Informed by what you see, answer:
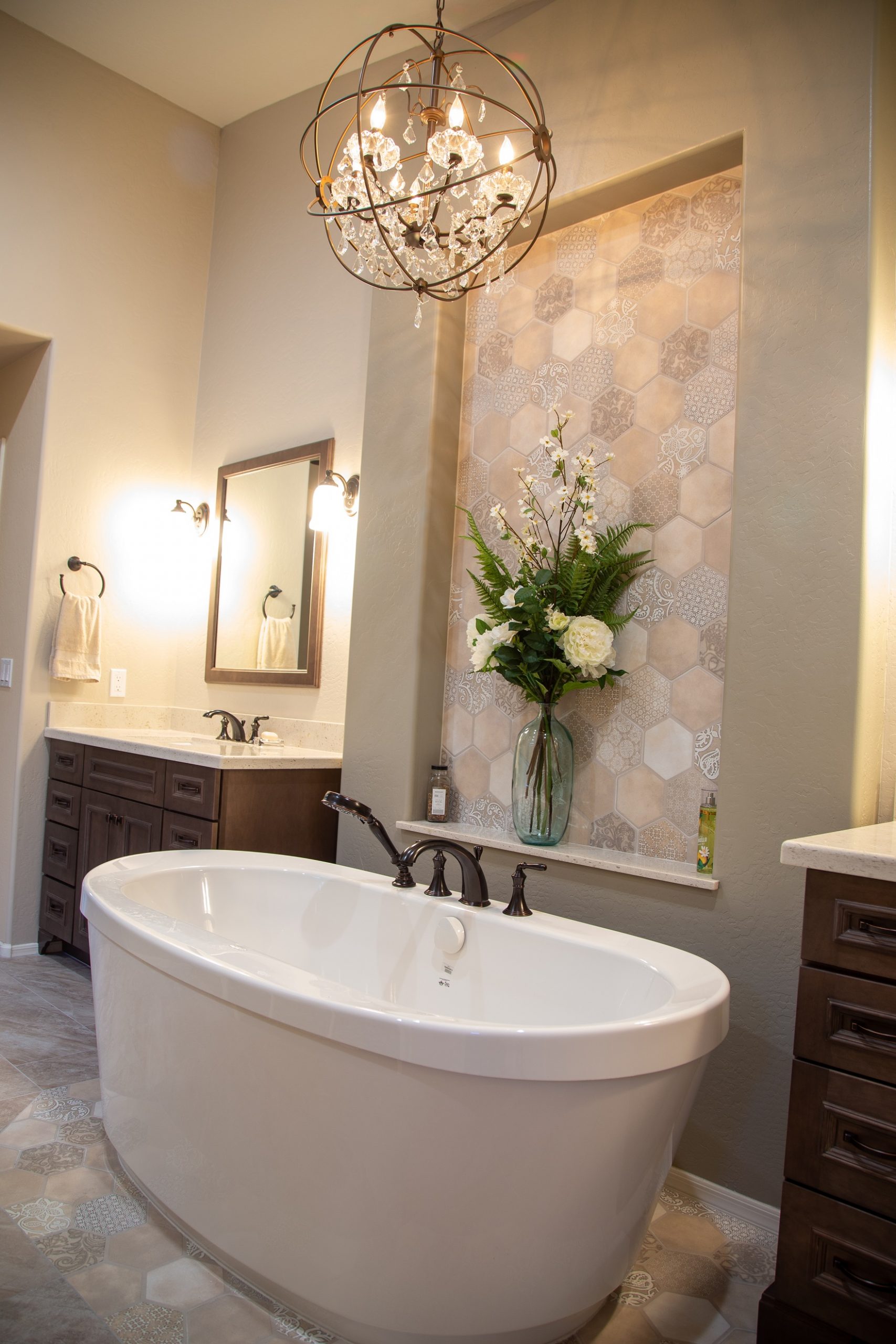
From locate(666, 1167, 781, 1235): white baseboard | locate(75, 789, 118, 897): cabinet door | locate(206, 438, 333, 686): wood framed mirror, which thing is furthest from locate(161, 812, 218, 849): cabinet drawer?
locate(666, 1167, 781, 1235): white baseboard

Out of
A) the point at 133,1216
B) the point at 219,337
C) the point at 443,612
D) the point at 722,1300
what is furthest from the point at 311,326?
the point at 722,1300

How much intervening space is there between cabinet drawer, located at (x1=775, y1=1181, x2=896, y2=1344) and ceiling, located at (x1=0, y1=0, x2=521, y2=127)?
3.22 m

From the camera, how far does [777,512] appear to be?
1.95m

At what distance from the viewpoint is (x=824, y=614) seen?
1870mm

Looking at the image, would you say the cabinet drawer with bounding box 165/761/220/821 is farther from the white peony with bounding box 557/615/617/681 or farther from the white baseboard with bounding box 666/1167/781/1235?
the white baseboard with bounding box 666/1167/781/1235

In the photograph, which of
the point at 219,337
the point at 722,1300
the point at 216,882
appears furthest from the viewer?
the point at 219,337

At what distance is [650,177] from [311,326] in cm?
164

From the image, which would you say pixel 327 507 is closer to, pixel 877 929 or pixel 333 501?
pixel 333 501

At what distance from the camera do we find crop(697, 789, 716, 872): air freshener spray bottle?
208 cm

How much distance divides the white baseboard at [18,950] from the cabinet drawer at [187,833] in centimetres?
98

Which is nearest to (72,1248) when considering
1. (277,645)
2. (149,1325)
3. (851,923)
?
(149,1325)

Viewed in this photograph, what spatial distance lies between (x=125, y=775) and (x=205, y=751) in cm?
43

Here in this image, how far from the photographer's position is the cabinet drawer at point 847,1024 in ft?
4.54

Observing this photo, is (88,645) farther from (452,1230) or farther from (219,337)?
(452,1230)
